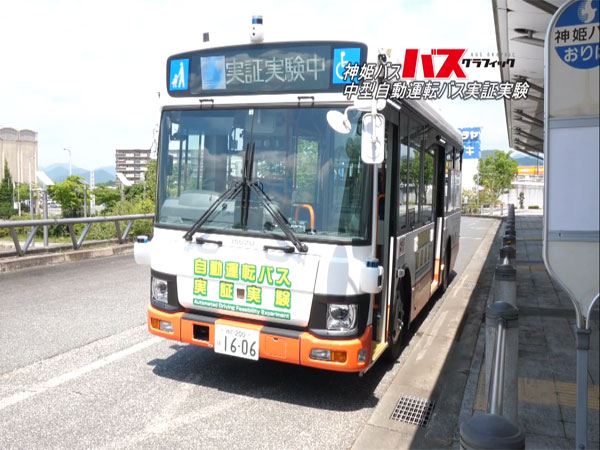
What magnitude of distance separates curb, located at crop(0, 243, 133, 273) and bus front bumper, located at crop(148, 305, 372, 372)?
24.7 ft

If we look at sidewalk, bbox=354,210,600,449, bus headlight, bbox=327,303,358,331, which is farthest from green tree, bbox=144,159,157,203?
sidewalk, bbox=354,210,600,449

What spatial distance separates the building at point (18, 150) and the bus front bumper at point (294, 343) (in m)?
154

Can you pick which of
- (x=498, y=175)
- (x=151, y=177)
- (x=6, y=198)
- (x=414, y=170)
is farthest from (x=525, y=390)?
(x=6, y=198)

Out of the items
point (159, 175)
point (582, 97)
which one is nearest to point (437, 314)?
point (159, 175)

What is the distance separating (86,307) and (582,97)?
22.9 feet

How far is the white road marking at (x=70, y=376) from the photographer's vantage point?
4.53 m

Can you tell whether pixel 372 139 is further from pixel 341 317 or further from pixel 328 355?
pixel 328 355

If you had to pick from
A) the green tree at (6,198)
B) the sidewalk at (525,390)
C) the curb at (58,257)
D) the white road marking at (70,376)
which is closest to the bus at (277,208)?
the sidewalk at (525,390)

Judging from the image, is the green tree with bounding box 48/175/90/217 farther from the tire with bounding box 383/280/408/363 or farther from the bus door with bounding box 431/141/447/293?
the tire with bounding box 383/280/408/363

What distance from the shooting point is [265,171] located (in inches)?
180

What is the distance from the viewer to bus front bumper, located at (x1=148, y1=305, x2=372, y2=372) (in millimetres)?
4324

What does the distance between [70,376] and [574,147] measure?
460 cm

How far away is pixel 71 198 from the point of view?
46.8 metres

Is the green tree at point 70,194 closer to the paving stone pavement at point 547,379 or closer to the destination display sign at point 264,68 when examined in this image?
the destination display sign at point 264,68
